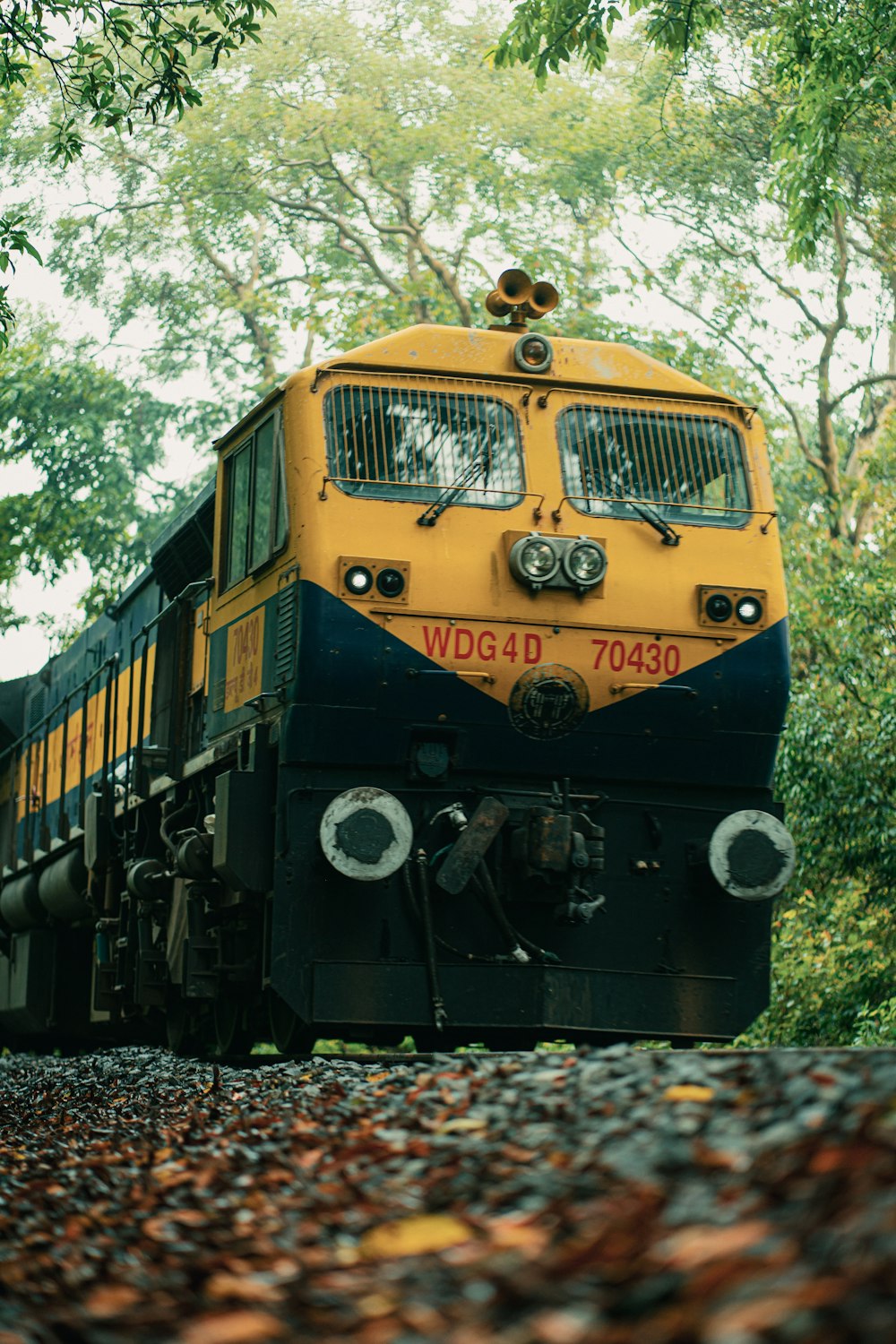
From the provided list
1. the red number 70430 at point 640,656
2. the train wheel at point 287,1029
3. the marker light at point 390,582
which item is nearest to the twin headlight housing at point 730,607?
the red number 70430 at point 640,656

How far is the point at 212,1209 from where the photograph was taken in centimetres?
370

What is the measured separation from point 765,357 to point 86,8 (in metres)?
17.4

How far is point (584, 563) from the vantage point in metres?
7.73

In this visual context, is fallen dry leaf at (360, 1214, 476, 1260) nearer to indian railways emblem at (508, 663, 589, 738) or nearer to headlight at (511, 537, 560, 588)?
indian railways emblem at (508, 663, 589, 738)

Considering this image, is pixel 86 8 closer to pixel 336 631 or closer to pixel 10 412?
pixel 336 631

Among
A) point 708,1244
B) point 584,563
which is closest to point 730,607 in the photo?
point 584,563

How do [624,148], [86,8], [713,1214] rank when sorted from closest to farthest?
1. [713,1214]
2. [86,8]
3. [624,148]

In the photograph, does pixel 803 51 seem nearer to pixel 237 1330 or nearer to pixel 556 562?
pixel 556 562

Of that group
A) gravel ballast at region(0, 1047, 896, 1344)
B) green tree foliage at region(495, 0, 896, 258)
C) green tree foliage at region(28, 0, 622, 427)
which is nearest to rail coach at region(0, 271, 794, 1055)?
gravel ballast at region(0, 1047, 896, 1344)

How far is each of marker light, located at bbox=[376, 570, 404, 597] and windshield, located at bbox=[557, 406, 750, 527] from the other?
1023 mm

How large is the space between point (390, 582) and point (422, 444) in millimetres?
775

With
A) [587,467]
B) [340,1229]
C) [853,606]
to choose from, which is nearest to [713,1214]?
[340,1229]

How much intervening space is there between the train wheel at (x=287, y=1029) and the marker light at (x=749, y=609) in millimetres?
2850

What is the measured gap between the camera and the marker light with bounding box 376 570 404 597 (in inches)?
295
